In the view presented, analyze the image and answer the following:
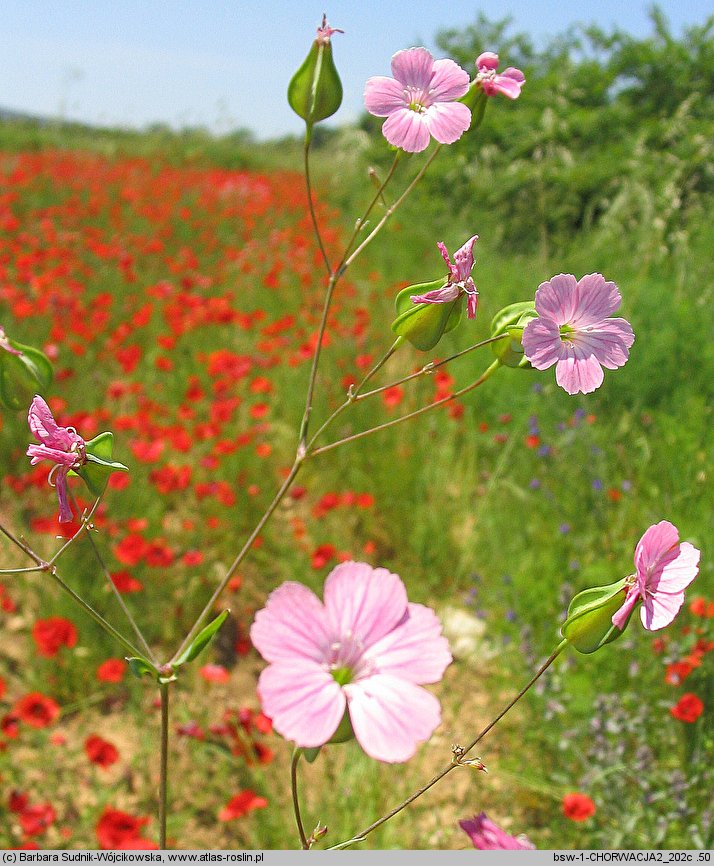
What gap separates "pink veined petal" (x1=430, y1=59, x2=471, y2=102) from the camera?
2.14 feet

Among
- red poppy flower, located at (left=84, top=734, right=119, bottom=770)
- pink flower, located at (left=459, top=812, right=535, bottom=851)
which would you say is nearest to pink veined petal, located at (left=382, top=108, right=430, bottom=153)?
pink flower, located at (left=459, top=812, right=535, bottom=851)

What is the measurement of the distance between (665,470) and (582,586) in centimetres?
49

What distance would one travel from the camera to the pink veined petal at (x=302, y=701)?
0.40 meters

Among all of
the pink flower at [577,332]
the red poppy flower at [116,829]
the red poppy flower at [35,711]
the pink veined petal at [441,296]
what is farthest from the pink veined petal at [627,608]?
the red poppy flower at [35,711]

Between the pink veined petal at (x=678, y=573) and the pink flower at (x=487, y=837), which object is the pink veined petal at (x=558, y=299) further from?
the pink flower at (x=487, y=837)

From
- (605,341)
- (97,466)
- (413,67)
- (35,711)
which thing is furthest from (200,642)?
(35,711)

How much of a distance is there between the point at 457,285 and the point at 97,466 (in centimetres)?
33

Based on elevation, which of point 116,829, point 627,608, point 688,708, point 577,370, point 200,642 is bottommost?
point 116,829

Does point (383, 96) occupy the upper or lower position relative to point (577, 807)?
upper

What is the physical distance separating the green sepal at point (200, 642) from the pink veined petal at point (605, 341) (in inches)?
13.7

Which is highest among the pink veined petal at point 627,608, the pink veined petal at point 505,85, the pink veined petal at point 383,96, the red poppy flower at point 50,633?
the pink veined petal at point 505,85

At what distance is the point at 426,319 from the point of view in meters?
0.63

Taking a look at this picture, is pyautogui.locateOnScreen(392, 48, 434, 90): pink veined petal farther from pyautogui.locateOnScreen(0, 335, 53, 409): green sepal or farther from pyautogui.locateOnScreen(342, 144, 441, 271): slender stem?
pyautogui.locateOnScreen(0, 335, 53, 409): green sepal

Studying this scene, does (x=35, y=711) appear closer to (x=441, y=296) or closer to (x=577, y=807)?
(x=577, y=807)
